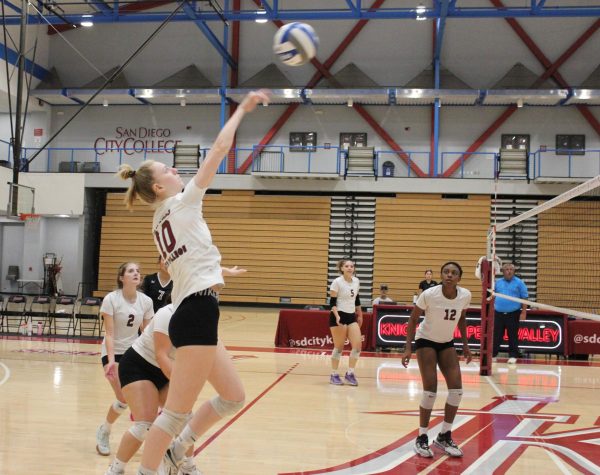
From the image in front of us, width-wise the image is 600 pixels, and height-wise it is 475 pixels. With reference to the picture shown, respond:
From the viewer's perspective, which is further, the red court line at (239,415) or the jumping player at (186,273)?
the red court line at (239,415)

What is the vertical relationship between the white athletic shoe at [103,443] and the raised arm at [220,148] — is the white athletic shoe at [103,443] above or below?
below

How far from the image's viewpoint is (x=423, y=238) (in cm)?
2159

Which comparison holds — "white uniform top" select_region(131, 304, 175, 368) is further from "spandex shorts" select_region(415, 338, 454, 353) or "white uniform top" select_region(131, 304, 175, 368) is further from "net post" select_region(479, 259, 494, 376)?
"net post" select_region(479, 259, 494, 376)

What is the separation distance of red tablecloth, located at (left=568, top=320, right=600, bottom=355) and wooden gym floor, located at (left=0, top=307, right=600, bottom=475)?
79 centimetres

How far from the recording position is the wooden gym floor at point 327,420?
4984 mm

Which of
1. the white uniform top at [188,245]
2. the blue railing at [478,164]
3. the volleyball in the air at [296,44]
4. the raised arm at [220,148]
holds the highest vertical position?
the blue railing at [478,164]

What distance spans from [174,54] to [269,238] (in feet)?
28.8

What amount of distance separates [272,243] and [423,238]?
537cm

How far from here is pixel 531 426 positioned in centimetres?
650

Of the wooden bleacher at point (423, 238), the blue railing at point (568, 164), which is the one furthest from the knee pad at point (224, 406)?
the blue railing at point (568, 164)

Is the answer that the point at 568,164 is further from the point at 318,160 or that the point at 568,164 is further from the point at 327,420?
the point at 327,420

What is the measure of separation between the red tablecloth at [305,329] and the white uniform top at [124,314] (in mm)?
7551

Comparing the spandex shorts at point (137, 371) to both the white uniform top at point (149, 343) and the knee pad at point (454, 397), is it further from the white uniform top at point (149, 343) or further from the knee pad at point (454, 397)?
the knee pad at point (454, 397)

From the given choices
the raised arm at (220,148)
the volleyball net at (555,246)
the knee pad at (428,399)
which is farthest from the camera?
the volleyball net at (555,246)
